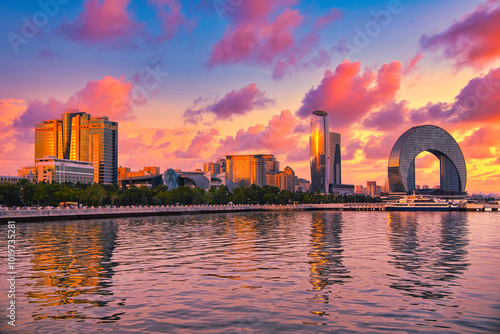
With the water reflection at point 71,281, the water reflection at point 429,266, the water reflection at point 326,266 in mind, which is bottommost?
the water reflection at point 429,266

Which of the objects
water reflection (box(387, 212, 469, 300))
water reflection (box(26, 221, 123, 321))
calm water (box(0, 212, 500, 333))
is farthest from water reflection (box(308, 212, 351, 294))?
water reflection (box(26, 221, 123, 321))

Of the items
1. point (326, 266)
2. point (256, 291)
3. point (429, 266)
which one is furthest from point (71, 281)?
point (429, 266)

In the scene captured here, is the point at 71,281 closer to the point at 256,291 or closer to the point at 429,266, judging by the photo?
the point at 256,291

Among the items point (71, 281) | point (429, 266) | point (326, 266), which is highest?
point (71, 281)

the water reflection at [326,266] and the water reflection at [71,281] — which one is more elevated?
the water reflection at [71,281]

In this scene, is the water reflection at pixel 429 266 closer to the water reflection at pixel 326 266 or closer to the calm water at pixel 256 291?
the calm water at pixel 256 291

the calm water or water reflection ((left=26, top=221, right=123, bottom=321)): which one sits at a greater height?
water reflection ((left=26, top=221, right=123, bottom=321))

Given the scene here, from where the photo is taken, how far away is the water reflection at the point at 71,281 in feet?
68.4

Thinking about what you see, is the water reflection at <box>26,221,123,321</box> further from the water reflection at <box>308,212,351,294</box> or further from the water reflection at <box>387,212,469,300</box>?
the water reflection at <box>387,212,469,300</box>

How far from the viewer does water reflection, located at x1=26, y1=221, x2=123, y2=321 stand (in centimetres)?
2085

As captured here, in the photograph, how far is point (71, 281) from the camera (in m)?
27.6

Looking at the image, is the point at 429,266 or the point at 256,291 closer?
the point at 256,291

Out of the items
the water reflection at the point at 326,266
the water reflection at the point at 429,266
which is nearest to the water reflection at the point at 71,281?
the water reflection at the point at 326,266

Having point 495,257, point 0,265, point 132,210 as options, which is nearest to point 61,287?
point 0,265
